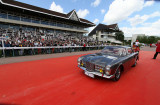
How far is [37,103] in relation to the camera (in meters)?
1.95

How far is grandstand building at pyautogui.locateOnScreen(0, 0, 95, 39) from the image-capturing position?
45.6 feet

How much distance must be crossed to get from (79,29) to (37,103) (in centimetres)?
2620

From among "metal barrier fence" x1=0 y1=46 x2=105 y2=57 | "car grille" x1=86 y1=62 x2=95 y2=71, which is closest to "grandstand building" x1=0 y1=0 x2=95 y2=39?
"metal barrier fence" x1=0 y1=46 x2=105 y2=57

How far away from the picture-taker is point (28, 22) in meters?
16.6

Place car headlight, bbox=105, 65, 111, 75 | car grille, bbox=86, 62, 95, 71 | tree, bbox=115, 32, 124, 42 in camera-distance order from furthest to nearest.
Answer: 1. tree, bbox=115, 32, 124, 42
2. car grille, bbox=86, 62, 95, 71
3. car headlight, bbox=105, 65, 111, 75

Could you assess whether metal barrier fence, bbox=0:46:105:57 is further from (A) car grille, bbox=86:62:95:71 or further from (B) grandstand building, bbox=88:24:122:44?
(B) grandstand building, bbox=88:24:122:44

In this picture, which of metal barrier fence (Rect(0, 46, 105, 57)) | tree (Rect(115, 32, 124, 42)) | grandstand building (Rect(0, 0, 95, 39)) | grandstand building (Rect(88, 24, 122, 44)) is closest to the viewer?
metal barrier fence (Rect(0, 46, 105, 57))

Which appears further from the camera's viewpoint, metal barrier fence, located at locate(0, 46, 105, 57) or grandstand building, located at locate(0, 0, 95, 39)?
grandstand building, located at locate(0, 0, 95, 39)

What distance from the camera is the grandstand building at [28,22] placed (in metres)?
13.9

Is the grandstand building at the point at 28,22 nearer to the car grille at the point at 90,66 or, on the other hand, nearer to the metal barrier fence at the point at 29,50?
the metal barrier fence at the point at 29,50

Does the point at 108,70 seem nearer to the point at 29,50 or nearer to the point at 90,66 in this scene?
the point at 90,66

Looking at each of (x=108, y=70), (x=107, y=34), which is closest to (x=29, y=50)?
(x=108, y=70)

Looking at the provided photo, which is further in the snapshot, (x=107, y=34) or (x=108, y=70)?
(x=107, y=34)

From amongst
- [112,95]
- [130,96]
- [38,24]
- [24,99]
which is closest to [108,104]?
[112,95]
